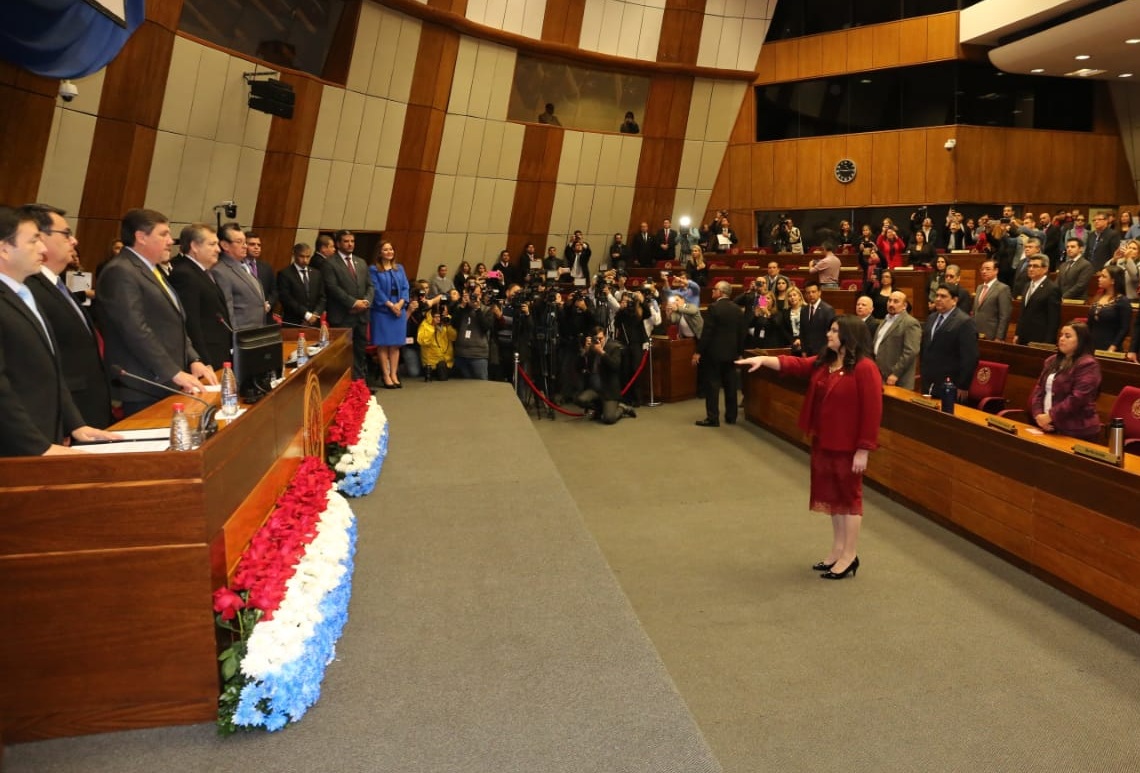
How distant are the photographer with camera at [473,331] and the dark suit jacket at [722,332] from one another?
2.01 meters

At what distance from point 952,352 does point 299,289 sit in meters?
4.82

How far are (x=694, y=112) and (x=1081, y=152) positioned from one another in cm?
647

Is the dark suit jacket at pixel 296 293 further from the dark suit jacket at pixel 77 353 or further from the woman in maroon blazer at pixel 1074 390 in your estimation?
the woman in maroon blazer at pixel 1074 390

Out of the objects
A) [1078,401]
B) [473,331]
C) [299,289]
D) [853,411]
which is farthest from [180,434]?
[473,331]

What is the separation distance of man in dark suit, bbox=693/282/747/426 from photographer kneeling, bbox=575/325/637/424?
789 millimetres

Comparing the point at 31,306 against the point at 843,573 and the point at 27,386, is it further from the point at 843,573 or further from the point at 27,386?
the point at 843,573

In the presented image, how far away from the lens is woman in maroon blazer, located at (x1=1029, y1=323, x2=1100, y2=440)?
165 inches

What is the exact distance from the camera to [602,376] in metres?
7.88

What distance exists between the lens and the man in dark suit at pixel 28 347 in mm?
2188

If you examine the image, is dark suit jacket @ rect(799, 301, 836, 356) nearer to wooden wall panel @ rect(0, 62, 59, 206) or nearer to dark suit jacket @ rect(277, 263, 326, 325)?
dark suit jacket @ rect(277, 263, 326, 325)

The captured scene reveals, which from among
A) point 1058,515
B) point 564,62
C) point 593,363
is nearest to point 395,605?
point 1058,515

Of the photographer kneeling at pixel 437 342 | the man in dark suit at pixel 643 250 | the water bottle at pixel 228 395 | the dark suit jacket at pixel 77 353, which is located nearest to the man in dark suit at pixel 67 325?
the dark suit jacket at pixel 77 353

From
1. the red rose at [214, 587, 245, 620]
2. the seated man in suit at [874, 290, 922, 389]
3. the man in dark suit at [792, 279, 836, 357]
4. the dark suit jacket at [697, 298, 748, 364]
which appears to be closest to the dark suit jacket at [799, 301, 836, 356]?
the man in dark suit at [792, 279, 836, 357]

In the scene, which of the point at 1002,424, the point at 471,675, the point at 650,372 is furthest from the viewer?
the point at 650,372
